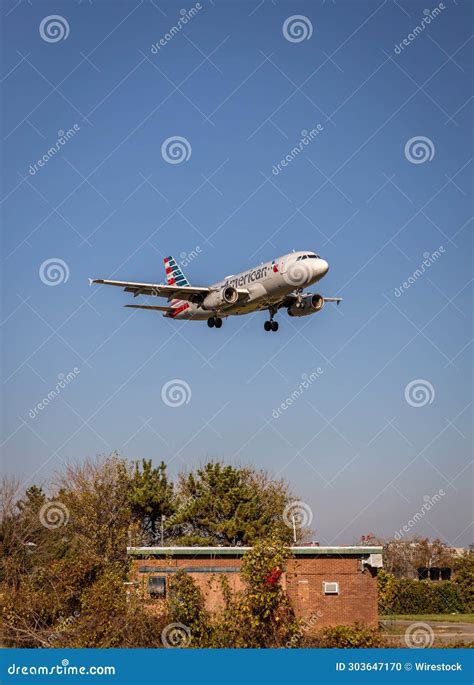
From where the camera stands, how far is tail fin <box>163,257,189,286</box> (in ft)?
209

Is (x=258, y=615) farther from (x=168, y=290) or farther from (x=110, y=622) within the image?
(x=168, y=290)

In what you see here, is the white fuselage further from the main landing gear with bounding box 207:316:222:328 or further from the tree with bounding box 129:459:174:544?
the tree with bounding box 129:459:174:544

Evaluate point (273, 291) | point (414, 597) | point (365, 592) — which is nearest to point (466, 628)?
point (365, 592)

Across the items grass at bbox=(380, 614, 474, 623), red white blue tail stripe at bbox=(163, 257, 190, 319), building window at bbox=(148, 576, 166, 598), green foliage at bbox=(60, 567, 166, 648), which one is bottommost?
green foliage at bbox=(60, 567, 166, 648)

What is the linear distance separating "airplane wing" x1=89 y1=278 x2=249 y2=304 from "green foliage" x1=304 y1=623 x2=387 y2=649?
2166 centimetres

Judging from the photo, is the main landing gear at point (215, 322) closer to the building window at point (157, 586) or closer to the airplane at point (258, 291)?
the airplane at point (258, 291)

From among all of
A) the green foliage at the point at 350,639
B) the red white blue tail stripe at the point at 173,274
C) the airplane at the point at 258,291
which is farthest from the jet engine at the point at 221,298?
the green foliage at the point at 350,639

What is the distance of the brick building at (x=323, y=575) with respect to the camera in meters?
33.2

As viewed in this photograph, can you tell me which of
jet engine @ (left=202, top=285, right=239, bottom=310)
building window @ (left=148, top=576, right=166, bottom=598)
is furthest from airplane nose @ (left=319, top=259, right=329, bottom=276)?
building window @ (left=148, top=576, right=166, bottom=598)

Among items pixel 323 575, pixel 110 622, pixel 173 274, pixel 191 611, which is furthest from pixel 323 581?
pixel 173 274

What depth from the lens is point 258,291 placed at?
44.7 meters

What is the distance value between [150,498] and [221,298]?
726 inches

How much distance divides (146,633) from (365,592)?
1059cm

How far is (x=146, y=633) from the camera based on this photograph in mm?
26062
